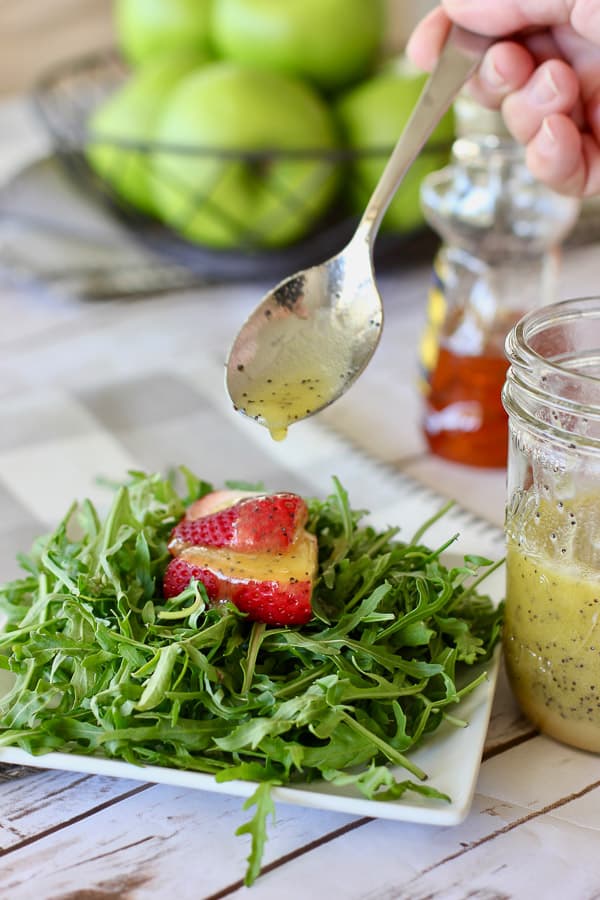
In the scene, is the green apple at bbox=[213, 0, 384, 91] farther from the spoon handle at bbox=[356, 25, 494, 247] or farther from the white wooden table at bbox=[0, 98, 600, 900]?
the white wooden table at bbox=[0, 98, 600, 900]

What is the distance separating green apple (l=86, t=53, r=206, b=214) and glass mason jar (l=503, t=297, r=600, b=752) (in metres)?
1.00

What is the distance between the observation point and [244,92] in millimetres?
1559

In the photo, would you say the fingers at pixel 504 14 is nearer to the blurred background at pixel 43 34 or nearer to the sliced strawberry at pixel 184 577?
the sliced strawberry at pixel 184 577

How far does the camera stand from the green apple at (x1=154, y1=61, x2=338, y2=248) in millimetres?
1557

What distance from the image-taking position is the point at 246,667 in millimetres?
741

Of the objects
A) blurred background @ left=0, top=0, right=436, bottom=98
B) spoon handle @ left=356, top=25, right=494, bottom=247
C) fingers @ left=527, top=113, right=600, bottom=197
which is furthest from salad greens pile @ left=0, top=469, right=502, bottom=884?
blurred background @ left=0, top=0, right=436, bottom=98

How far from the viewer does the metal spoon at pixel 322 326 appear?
2.85 feet

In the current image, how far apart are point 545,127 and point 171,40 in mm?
980

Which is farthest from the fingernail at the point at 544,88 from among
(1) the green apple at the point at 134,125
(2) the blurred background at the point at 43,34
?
(2) the blurred background at the point at 43,34

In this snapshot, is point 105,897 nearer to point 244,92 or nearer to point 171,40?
point 244,92

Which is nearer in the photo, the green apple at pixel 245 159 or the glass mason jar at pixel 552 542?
the glass mason jar at pixel 552 542

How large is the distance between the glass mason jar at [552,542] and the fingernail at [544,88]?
279mm

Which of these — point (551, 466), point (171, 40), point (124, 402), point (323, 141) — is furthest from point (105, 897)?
point (171, 40)

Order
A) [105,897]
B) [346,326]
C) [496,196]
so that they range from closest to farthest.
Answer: [105,897]
[346,326]
[496,196]
